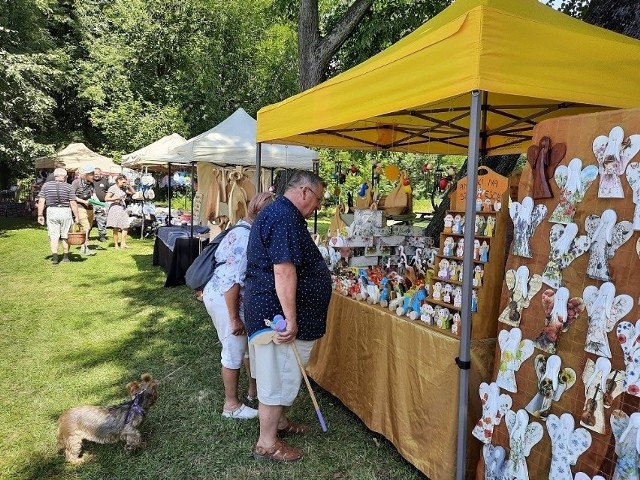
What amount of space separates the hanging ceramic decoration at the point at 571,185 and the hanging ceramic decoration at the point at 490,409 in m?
0.79

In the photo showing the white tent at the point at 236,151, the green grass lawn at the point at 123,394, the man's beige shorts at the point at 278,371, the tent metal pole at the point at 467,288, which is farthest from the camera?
the white tent at the point at 236,151

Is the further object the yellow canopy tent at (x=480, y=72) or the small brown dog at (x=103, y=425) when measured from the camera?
the small brown dog at (x=103, y=425)

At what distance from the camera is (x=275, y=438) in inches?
108

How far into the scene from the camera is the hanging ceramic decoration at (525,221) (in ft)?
6.43

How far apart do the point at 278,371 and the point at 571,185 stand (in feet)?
5.61

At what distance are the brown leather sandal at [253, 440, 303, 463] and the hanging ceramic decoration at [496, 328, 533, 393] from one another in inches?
51.1

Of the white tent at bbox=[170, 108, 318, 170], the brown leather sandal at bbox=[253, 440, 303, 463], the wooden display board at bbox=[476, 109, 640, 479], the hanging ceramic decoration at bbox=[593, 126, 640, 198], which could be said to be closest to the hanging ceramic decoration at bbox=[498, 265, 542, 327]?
the wooden display board at bbox=[476, 109, 640, 479]

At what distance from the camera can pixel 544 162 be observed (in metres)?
1.92

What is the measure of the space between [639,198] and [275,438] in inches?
85.6

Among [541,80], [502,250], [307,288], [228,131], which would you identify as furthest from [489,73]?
[228,131]

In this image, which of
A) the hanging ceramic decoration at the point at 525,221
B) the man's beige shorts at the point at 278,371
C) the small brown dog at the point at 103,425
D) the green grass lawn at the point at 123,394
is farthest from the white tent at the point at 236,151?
the hanging ceramic decoration at the point at 525,221

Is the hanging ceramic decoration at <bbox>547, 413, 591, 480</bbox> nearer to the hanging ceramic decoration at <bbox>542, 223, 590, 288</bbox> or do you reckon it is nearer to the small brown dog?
the hanging ceramic decoration at <bbox>542, 223, 590, 288</bbox>

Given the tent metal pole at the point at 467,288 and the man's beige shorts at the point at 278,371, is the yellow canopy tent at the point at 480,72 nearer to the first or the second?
the tent metal pole at the point at 467,288

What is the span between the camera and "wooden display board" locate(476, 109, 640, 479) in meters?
1.63
